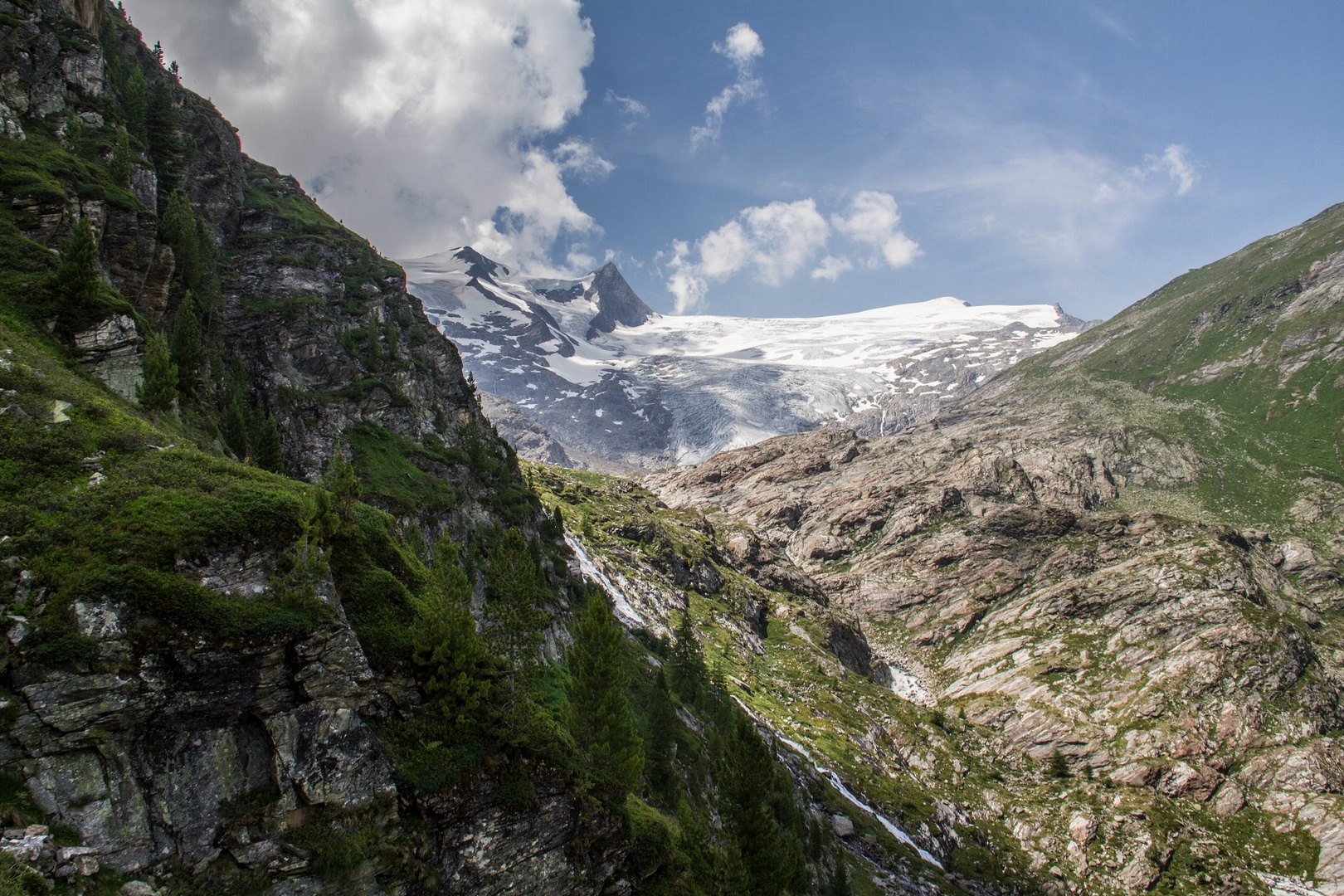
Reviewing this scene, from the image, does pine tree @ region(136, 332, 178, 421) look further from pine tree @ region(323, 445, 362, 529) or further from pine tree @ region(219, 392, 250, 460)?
pine tree @ region(219, 392, 250, 460)

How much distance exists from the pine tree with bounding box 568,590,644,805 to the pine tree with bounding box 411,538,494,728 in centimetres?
1031

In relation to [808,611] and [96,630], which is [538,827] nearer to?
[96,630]

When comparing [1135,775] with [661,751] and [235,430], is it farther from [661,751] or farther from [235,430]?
[235,430]

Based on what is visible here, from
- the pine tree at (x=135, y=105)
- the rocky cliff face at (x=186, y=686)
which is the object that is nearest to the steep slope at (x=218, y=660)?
the rocky cliff face at (x=186, y=686)

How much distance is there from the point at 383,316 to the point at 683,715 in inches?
2856

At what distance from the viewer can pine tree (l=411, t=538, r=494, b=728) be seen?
30.2 m

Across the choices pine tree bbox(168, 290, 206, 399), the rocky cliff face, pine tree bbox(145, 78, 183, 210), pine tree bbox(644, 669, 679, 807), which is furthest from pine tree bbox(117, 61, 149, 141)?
Result: pine tree bbox(644, 669, 679, 807)

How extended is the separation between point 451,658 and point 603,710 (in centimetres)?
1294

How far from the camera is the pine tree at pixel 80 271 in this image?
37156 mm

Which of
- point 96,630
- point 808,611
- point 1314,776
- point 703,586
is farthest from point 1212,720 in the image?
point 96,630

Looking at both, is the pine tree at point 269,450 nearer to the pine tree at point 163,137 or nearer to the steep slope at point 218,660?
the steep slope at point 218,660

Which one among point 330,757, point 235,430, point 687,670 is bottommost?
point 687,670

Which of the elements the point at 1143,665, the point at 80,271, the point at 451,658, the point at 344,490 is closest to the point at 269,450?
the point at 80,271

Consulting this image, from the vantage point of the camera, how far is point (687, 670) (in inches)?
3314
